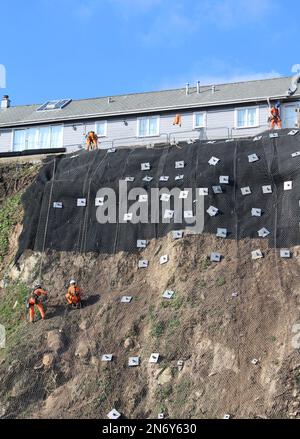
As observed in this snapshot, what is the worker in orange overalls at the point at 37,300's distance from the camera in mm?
22141

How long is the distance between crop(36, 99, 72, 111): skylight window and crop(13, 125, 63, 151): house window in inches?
78.3

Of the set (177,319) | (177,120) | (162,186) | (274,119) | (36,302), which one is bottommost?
(177,319)

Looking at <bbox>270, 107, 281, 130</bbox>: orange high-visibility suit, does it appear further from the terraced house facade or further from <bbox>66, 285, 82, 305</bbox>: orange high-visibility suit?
<bbox>66, 285, 82, 305</bbox>: orange high-visibility suit

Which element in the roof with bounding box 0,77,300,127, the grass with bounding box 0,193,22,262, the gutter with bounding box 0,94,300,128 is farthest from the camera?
the roof with bounding box 0,77,300,127

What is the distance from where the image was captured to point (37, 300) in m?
22.3

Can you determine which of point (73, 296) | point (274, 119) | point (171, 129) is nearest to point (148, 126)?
point (171, 129)

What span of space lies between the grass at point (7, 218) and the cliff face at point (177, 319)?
0.69 m

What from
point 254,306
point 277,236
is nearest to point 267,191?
point 277,236

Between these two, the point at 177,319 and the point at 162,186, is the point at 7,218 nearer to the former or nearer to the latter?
the point at 162,186

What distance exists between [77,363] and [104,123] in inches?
624

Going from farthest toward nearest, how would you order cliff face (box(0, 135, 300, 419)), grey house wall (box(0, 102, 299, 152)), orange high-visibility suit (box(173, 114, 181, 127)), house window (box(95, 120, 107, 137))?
house window (box(95, 120, 107, 137)) < orange high-visibility suit (box(173, 114, 181, 127)) < grey house wall (box(0, 102, 299, 152)) < cliff face (box(0, 135, 300, 419))

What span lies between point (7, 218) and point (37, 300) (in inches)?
200

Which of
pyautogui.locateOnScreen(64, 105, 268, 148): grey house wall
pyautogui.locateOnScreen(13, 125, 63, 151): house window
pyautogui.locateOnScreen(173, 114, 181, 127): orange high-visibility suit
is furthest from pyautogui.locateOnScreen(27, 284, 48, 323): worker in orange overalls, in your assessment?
pyautogui.locateOnScreen(13, 125, 63, 151): house window

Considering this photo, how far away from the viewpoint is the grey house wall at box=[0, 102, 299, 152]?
3148 centimetres
